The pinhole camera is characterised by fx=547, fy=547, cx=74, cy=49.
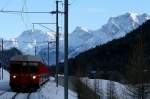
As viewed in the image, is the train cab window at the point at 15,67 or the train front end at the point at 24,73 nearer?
the train front end at the point at 24,73

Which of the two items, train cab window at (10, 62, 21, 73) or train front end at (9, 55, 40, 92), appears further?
train cab window at (10, 62, 21, 73)

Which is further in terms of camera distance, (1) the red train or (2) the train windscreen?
(2) the train windscreen

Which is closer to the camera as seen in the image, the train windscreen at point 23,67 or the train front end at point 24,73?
the train front end at point 24,73

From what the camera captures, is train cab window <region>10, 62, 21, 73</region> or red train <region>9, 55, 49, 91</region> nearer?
red train <region>9, 55, 49, 91</region>

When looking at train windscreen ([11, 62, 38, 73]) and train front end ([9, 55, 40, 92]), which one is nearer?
train front end ([9, 55, 40, 92])

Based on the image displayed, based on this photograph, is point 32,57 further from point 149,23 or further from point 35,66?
point 149,23

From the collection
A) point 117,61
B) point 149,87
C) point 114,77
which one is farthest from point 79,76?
point 117,61

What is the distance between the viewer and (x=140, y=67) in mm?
38438

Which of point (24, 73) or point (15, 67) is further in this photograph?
point (15, 67)

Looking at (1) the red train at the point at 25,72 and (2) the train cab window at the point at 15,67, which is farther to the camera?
(2) the train cab window at the point at 15,67

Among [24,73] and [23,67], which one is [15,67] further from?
[24,73]

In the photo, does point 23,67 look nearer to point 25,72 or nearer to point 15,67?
point 25,72

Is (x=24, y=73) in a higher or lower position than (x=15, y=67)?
lower

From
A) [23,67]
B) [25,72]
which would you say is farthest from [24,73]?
[23,67]
